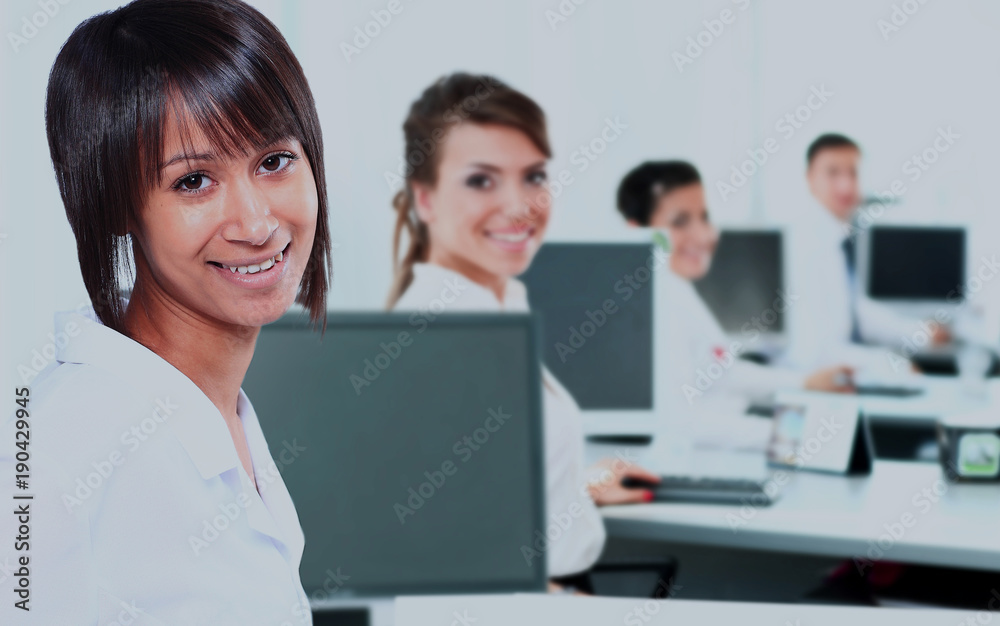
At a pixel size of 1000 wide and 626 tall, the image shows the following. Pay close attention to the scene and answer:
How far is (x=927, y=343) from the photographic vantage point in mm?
4195

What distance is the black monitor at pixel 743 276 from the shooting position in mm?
3113

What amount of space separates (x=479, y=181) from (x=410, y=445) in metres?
0.98

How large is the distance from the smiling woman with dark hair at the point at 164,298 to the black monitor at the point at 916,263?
13.0ft

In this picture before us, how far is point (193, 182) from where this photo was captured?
0.66 metres

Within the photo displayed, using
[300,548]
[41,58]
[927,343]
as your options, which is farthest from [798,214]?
[300,548]

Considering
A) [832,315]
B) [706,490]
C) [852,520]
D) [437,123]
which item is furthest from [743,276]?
[437,123]

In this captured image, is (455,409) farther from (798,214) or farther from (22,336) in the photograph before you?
(798,214)

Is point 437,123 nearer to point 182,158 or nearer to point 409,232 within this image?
point 409,232

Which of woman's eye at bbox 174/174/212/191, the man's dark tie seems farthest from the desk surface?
the man's dark tie

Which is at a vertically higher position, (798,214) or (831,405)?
(798,214)

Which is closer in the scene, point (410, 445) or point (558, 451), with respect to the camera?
point (410, 445)

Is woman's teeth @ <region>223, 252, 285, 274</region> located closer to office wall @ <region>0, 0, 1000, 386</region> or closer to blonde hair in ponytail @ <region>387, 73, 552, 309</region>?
blonde hair in ponytail @ <region>387, 73, 552, 309</region>

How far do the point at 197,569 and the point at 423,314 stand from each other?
511mm

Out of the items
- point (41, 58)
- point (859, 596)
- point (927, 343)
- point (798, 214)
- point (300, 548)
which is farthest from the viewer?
point (798, 214)
